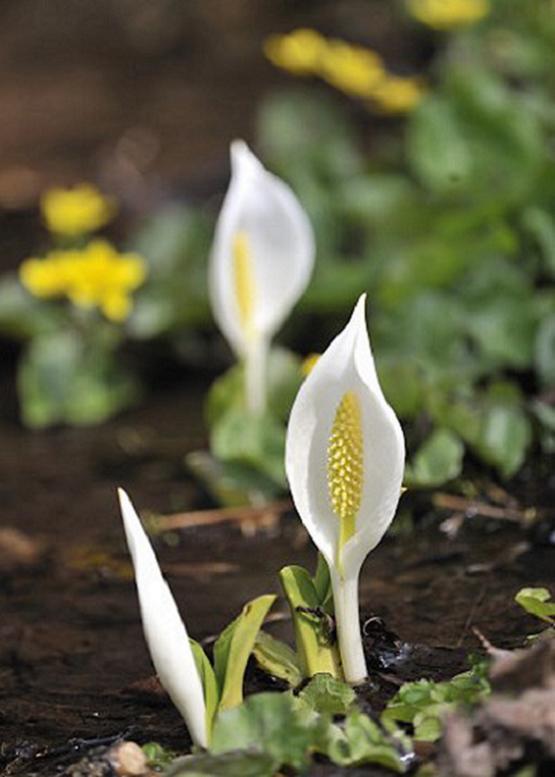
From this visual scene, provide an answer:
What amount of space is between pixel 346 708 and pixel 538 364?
3.60 feet

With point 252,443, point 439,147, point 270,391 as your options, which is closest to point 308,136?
point 439,147

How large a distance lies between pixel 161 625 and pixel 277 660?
0.25 meters

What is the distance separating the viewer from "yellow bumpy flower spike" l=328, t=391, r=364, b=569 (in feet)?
4.82

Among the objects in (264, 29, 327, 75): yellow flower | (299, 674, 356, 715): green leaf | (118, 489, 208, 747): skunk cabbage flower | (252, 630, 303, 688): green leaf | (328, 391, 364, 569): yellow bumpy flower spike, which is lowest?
(264, 29, 327, 75): yellow flower

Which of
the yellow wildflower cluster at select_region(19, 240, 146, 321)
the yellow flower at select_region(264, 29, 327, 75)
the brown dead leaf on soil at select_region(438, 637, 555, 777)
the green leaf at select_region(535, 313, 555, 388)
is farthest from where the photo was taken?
the yellow flower at select_region(264, 29, 327, 75)

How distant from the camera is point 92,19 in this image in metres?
5.19

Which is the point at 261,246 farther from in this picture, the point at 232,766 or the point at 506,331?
the point at 232,766

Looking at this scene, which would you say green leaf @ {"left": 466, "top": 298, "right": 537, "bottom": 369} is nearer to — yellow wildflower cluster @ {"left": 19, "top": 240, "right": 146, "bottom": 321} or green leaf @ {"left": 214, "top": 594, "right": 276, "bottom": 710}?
yellow wildflower cluster @ {"left": 19, "top": 240, "right": 146, "bottom": 321}

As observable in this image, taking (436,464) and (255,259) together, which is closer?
(436,464)

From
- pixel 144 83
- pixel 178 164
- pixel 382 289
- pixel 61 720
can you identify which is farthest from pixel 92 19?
pixel 61 720

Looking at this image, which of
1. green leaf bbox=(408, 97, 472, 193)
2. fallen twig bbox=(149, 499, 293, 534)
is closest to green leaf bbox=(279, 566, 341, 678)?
fallen twig bbox=(149, 499, 293, 534)

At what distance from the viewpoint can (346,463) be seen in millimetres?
1504

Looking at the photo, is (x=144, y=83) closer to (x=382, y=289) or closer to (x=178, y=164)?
(x=178, y=164)

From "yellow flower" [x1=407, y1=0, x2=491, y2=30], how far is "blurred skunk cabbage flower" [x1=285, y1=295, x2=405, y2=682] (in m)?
2.37
